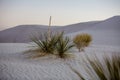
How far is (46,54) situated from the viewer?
15.4 ft

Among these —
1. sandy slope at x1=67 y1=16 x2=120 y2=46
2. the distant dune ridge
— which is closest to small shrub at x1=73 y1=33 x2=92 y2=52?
sandy slope at x1=67 y1=16 x2=120 y2=46

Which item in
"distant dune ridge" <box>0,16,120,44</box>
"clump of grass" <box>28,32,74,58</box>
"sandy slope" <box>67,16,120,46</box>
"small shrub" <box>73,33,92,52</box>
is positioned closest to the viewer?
"clump of grass" <box>28,32,74,58</box>

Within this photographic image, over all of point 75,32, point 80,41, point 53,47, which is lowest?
point 75,32

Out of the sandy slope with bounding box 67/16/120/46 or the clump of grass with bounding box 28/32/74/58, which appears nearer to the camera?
the clump of grass with bounding box 28/32/74/58

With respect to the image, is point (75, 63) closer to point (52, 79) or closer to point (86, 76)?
point (86, 76)

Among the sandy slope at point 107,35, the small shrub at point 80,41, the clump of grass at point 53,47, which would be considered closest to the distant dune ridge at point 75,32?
the sandy slope at point 107,35

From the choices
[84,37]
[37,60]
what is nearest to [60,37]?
[37,60]

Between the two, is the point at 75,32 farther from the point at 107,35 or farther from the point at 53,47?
the point at 53,47

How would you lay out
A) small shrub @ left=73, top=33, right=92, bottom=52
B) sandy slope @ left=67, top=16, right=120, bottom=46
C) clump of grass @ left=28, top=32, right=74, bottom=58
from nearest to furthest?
clump of grass @ left=28, top=32, right=74, bottom=58
small shrub @ left=73, top=33, right=92, bottom=52
sandy slope @ left=67, top=16, right=120, bottom=46

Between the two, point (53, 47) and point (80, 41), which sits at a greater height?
point (53, 47)

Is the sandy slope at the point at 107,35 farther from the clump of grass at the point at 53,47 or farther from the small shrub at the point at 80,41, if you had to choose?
the clump of grass at the point at 53,47

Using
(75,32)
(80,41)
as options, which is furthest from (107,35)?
(80,41)

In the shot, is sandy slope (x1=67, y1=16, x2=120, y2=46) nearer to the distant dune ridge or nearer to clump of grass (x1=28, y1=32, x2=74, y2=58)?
the distant dune ridge

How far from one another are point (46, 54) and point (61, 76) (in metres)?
1.65
